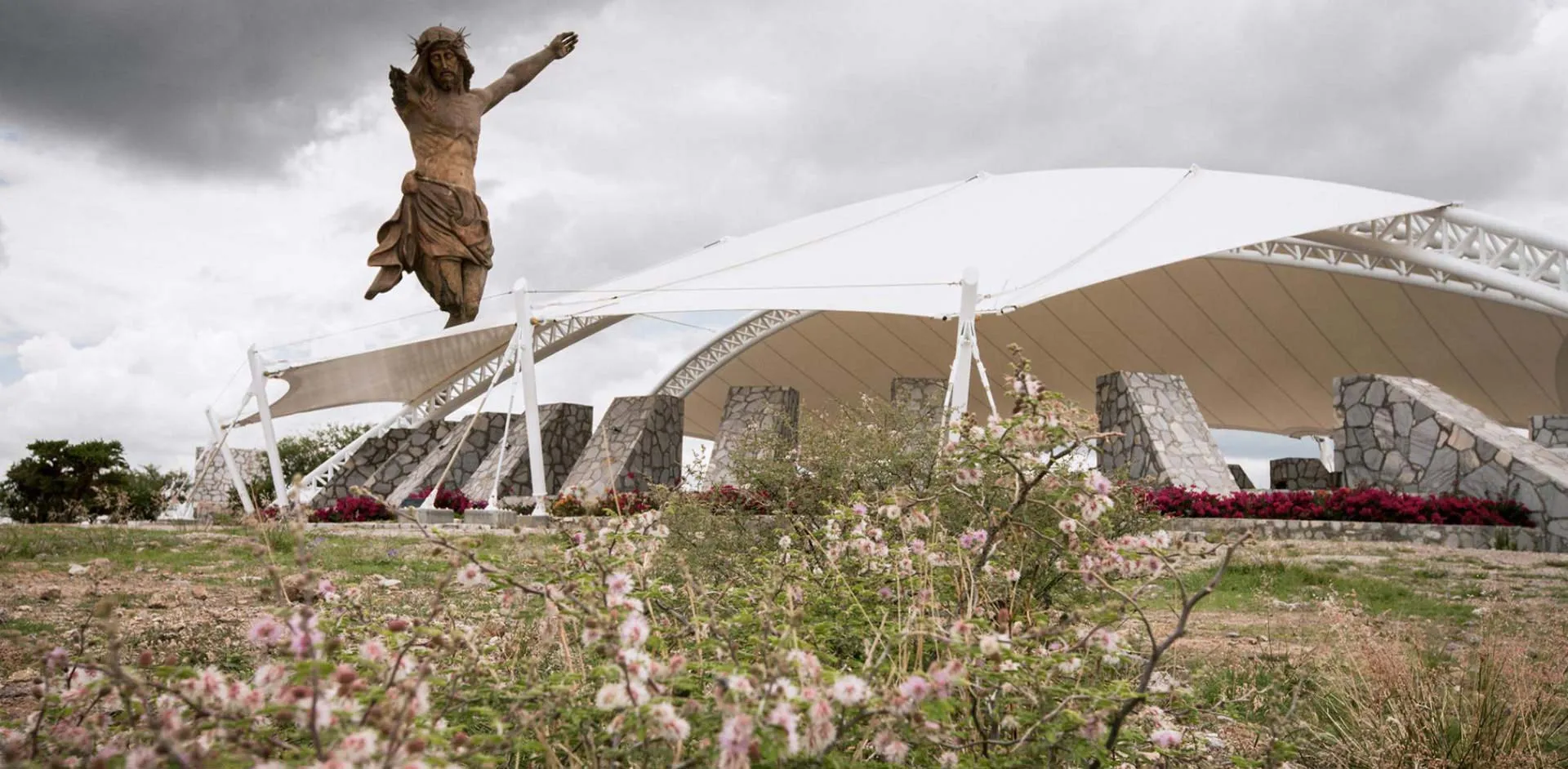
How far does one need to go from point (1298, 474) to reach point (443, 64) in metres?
14.7

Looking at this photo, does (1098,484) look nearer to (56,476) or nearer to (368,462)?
(368,462)

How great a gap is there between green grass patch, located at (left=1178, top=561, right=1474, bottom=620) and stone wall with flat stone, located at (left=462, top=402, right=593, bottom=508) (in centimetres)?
1149

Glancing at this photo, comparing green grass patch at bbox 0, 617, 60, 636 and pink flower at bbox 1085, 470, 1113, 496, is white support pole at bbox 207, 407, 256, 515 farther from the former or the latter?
pink flower at bbox 1085, 470, 1113, 496

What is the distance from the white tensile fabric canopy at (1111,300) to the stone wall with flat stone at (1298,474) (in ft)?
5.46

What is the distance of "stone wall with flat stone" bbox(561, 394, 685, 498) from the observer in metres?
15.8

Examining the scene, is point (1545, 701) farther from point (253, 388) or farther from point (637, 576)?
point (253, 388)

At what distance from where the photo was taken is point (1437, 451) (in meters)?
11.0

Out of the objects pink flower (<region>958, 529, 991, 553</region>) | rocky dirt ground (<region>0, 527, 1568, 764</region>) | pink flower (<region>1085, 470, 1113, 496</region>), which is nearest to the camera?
pink flower (<region>1085, 470, 1113, 496</region>)

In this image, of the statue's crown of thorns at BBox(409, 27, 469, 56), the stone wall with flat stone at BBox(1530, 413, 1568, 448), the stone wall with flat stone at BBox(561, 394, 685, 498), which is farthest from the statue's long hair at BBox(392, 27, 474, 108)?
the stone wall with flat stone at BBox(1530, 413, 1568, 448)

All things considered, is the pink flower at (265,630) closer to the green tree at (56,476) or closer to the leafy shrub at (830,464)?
the leafy shrub at (830,464)

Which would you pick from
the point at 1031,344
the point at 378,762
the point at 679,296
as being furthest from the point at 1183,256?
the point at 378,762

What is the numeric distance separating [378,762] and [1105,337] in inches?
715

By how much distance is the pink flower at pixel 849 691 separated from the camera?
4.62 ft

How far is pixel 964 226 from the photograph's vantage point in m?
13.9
